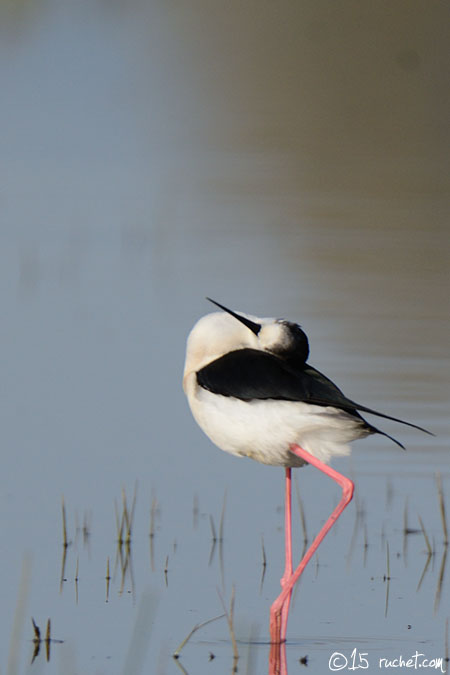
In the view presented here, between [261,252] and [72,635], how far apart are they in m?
6.81

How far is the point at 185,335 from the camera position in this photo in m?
8.21

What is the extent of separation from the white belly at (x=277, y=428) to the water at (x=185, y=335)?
481mm

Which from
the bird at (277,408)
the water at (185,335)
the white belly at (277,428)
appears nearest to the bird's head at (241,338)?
the bird at (277,408)

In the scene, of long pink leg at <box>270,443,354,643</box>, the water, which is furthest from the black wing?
the water

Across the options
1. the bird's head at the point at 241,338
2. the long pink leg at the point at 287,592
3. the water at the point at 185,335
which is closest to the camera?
the long pink leg at the point at 287,592

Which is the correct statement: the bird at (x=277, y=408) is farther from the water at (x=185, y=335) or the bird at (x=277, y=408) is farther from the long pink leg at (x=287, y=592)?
the water at (x=185, y=335)

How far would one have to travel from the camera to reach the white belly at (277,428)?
4.75 meters

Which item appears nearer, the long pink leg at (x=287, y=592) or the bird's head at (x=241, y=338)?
the long pink leg at (x=287, y=592)

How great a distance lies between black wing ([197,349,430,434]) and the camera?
15.5ft

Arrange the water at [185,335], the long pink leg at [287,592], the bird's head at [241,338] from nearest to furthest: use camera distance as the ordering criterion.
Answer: the long pink leg at [287,592]
the water at [185,335]
the bird's head at [241,338]

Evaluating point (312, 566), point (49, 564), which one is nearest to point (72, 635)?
point (49, 564)

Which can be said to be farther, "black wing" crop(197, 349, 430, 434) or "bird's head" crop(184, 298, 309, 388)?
"bird's head" crop(184, 298, 309, 388)

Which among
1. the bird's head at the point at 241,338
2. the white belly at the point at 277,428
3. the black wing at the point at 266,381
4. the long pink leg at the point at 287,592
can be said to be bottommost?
the long pink leg at the point at 287,592

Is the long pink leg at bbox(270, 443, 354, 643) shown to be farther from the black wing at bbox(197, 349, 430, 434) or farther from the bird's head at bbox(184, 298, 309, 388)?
the bird's head at bbox(184, 298, 309, 388)
